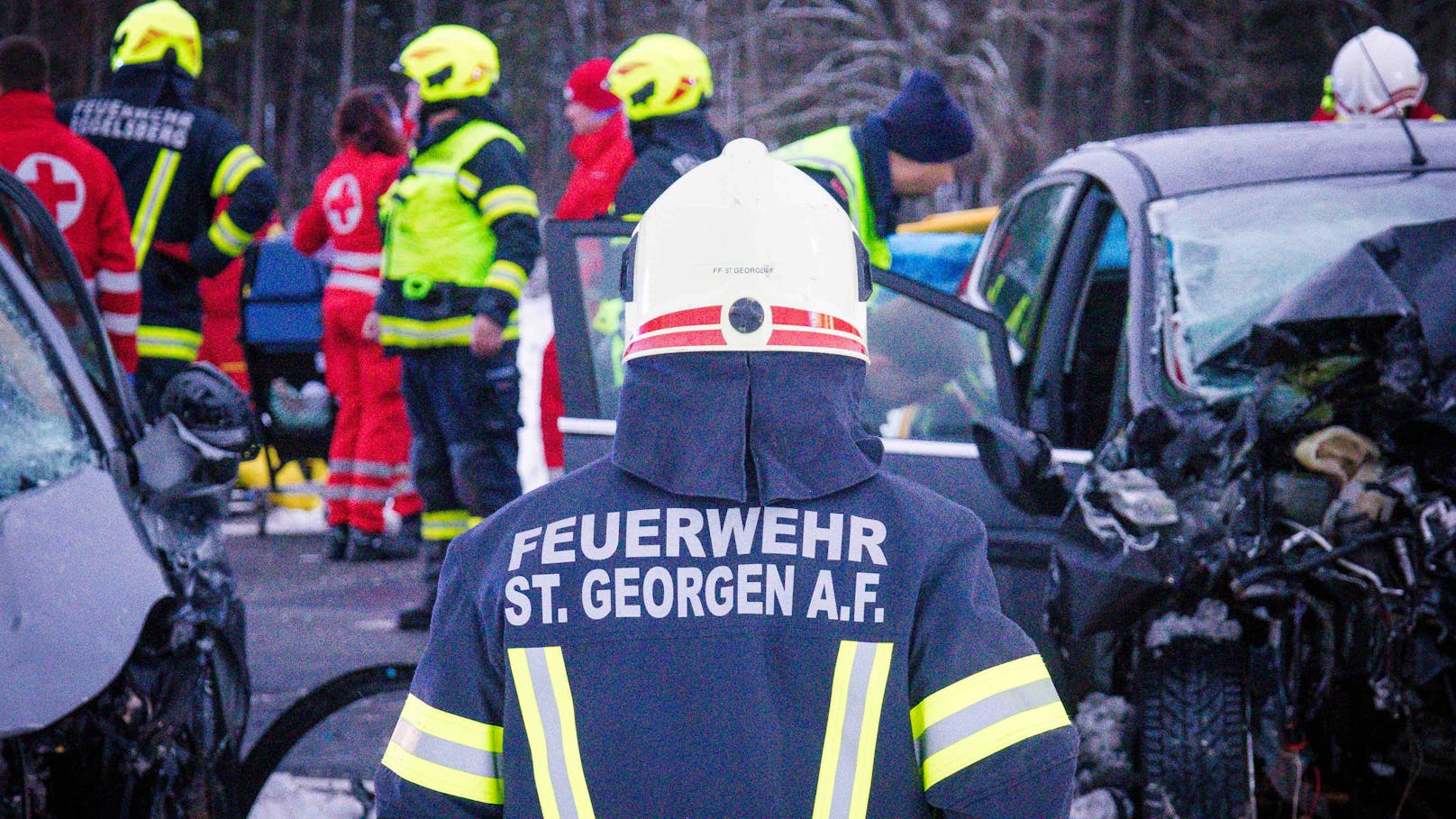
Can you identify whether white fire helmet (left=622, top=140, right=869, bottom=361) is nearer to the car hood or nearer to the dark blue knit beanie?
the car hood

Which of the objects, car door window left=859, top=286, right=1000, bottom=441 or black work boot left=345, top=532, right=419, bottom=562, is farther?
black work boot left=345, top=532, right=419, bottom=562

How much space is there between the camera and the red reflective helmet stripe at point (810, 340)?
1.70 m

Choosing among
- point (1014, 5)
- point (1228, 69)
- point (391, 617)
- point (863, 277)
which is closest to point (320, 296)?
point (391, 617)

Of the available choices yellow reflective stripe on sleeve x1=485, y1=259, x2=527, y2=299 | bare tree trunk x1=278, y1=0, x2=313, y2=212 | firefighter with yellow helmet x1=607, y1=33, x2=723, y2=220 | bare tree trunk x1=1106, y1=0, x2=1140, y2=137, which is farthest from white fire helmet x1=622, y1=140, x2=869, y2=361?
bare tree trunk x1=278, y1=0, x2=313, y2=212

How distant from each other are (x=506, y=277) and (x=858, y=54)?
87.5 ft

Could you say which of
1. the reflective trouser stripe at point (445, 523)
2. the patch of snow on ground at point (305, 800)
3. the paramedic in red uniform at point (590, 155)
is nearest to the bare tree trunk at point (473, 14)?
the paramedic in red uniform at point (590, 155)

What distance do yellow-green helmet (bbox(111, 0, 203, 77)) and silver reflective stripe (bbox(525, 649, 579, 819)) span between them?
5880mm

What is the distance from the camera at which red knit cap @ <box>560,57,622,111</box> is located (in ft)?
23.2

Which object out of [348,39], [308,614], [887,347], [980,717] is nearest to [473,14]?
[348,39]

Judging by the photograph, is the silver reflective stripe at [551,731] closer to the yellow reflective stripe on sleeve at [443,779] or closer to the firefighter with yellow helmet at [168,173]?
the yellow reflective stripe on sleeve at [443,779]

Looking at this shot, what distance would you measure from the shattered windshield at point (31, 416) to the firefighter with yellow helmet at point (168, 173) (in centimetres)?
362

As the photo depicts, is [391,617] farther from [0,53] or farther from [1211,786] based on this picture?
[1211,786]

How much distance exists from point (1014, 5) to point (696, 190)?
30.1 m

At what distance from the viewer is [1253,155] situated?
15.2 ft
